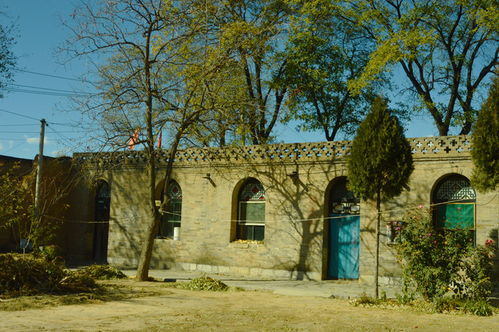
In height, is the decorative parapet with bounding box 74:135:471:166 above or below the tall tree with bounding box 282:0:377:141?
below

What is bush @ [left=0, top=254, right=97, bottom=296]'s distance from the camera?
13.9 m

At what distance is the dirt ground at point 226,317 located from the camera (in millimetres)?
10406

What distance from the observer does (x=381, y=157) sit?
14.7 meters

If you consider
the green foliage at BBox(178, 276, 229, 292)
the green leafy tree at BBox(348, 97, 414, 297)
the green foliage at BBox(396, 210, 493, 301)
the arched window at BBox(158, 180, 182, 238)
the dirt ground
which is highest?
the green leafy tree at BBox(348, 97, 414, 297)

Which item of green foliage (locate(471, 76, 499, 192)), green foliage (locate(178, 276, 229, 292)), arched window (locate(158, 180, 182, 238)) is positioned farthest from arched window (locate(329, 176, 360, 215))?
arched window (locate(158, 180, 182, 238))

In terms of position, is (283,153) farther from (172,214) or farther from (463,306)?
(463,306)

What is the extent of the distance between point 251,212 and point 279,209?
150 cm

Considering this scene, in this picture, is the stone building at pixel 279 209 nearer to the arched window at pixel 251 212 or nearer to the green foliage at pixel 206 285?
the arched window at pixel 251 212

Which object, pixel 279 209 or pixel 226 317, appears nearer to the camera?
pixel 226 317

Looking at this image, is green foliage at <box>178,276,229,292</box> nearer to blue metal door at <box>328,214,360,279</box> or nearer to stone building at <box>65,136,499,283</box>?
stone building at <box>65,136,499,283</box>

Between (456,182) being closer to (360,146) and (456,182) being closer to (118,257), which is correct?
(360,146)

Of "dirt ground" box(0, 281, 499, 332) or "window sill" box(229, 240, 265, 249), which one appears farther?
"window sill" box(229, 240, 265, 249)

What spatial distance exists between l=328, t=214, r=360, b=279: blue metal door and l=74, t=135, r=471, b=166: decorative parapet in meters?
2.30

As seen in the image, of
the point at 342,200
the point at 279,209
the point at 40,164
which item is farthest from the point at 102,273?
the point at 342,200
